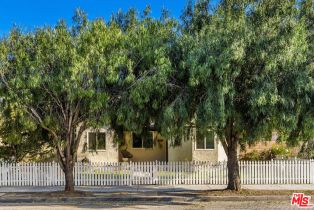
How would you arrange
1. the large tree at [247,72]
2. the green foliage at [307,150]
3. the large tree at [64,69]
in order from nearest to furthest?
the large tree at [247,72] < the large tree at [64,69] < the green foliage at [307,150]

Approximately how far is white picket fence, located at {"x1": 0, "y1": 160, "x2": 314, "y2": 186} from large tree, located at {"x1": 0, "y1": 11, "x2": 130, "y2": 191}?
4136mm

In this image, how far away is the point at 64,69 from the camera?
15516 millimetres

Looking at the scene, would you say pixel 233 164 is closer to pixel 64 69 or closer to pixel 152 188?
pixel 152 188

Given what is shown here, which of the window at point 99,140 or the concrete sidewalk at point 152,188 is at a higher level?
the window at point 99,140

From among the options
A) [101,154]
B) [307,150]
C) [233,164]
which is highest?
[307,150]

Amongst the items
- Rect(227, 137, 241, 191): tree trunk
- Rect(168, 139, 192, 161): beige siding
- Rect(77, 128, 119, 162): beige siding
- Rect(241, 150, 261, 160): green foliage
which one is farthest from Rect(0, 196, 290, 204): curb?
Rect(77, 128, 119, 162): beige siding

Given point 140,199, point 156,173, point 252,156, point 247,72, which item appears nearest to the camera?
point 247,72

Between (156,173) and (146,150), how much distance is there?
927cm

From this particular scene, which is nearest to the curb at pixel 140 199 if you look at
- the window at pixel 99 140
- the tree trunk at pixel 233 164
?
the tree trunk at pixel 233 164

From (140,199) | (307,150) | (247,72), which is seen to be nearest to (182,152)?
(307,150)

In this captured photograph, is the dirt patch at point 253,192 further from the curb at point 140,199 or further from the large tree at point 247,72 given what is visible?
the large tree at point 247,72

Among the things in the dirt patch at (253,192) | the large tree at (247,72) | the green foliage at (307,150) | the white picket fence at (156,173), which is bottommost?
the dirt patch at (253,192)

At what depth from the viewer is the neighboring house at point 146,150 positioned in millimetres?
25653

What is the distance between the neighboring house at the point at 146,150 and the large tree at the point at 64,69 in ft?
22.8
